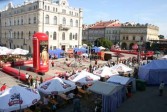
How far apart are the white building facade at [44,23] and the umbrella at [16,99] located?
154 feet

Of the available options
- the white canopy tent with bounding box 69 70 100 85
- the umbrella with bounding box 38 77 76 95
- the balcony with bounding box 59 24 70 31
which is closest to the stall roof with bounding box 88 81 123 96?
the umbrella with bounding box 38 77 76 95

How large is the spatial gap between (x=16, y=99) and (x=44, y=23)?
48404 millimetres

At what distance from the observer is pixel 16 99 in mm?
12961

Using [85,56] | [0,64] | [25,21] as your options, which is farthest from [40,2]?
[0,64]

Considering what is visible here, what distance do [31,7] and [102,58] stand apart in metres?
25.6

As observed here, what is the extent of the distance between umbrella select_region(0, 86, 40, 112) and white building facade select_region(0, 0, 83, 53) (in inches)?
1844

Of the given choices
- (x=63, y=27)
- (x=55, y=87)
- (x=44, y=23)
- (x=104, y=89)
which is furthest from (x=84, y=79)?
(x=63, y=27)

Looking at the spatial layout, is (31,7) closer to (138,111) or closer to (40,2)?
(40,2)

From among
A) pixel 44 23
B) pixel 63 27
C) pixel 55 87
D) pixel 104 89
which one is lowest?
pixel 104 89

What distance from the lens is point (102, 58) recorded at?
5094 centimetres

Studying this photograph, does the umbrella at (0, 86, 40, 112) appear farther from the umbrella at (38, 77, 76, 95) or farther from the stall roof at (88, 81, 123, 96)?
the stall roof at (88, 81, 123, 96)

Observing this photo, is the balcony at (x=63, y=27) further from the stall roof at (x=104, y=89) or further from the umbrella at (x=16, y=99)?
the umbrella at (x=16, y=99)

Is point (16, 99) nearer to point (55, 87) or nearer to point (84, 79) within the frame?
point (55, 87)

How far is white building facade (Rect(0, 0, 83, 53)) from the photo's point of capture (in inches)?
2350
